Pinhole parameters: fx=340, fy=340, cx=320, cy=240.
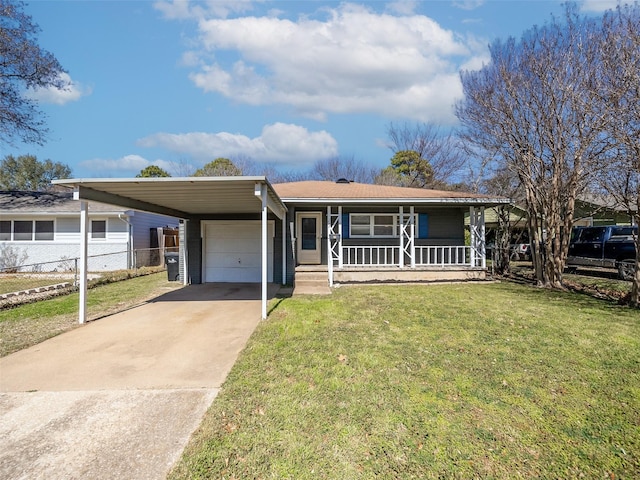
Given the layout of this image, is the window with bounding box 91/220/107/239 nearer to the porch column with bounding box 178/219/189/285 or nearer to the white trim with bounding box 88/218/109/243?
the white trim with bounding box 88/218/109/243

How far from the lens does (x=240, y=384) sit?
3.68 m

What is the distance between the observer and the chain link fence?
34.3 ft

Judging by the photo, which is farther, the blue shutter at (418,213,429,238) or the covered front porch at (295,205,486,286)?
the blue shutter at (418,213,429,238)

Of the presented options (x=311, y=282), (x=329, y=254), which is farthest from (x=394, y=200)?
(x=311, y=282)

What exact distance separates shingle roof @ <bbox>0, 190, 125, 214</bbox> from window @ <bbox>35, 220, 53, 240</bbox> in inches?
26.0

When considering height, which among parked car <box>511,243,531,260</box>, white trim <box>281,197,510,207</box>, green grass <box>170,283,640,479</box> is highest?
white trim <box>281,197,510,207</box>

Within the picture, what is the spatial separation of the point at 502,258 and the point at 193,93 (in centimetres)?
1764

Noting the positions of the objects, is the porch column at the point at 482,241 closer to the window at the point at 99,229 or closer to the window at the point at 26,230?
the window at the point at 99,229

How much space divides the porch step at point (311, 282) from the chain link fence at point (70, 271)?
6.26 metres

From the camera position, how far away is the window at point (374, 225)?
38.6 feet

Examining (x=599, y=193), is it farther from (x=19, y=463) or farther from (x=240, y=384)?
(x=19, y=463)

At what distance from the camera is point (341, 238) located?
35.8 feet

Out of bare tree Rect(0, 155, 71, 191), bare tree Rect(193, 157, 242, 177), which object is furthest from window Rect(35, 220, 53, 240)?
bare tree Rect(0, 155, 71, 191)

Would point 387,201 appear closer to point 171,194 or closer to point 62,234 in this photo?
point 171,194
